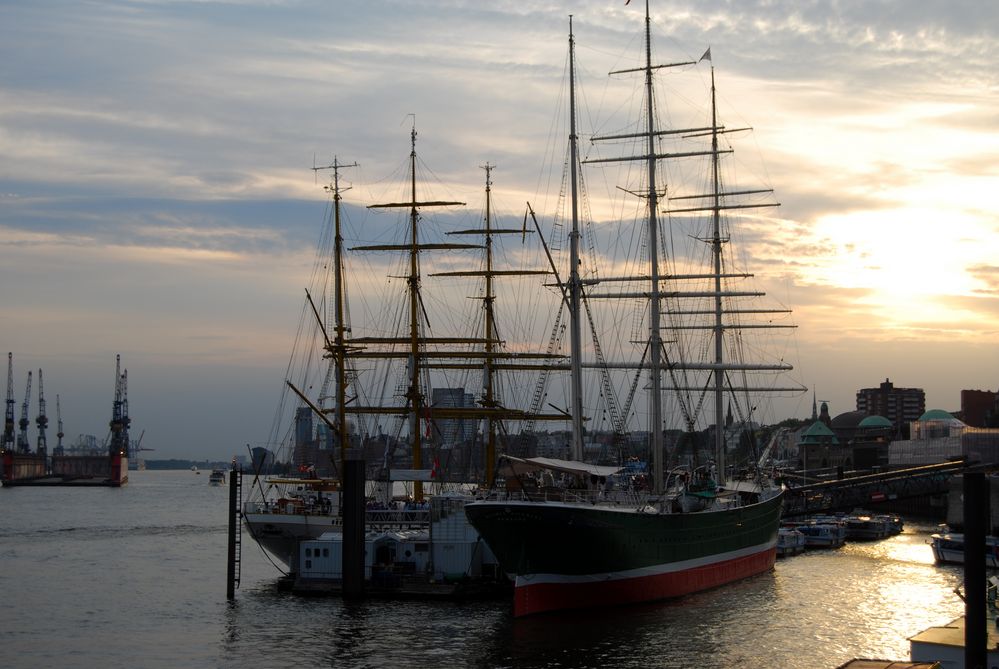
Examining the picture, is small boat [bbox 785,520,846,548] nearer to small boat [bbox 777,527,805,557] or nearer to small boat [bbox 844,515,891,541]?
small boat [bbox 777,527,805,557]

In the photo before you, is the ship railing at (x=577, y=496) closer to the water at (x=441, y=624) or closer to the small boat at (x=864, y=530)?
the water at (x=441, y=624)

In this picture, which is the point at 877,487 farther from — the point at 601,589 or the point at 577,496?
the point at 601,589

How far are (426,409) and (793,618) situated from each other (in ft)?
117

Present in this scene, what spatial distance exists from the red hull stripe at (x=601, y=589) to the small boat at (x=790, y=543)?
30663 mm

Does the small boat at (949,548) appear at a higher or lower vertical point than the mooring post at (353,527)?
lower

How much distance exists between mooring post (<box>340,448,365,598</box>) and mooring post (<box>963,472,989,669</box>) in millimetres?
33654

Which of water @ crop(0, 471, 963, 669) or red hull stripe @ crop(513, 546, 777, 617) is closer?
water @ crop(0, 471, 963, 669)

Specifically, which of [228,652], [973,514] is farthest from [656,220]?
[973,514]

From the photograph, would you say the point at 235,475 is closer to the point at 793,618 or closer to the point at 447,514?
the point at 447,514

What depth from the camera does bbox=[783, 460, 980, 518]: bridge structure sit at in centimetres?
11294

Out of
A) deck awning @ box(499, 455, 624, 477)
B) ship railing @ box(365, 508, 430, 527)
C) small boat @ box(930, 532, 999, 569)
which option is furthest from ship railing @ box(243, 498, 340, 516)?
small boat @ box(930, 532, 999, 569)

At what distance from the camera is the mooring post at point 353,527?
60719 mm

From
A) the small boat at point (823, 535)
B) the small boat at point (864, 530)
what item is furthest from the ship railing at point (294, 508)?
the small boat at point (864, 530)

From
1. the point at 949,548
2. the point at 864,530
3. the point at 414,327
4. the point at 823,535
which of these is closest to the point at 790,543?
the point at 823,535
